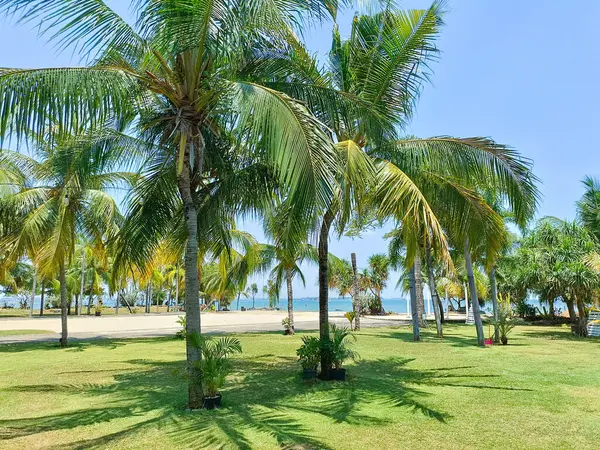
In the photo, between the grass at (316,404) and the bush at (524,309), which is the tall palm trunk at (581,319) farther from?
the bush at (524,309)

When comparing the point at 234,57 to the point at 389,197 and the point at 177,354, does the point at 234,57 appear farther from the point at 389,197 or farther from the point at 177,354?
the point at 177,354

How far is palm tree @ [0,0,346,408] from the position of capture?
199 inches

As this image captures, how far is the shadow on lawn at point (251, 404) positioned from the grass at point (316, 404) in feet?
0.07

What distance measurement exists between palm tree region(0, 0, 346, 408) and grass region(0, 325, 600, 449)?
127 centimetres

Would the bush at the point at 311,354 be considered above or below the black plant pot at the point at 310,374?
above

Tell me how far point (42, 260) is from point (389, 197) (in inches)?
449

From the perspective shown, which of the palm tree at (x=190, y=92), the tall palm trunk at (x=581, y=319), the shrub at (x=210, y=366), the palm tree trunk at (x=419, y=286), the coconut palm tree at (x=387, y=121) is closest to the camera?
the palm tree at (x=190, y=92)

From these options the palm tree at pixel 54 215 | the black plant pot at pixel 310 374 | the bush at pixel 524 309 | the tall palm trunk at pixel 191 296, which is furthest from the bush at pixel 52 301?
the tall palm trunk at pixel 191 296

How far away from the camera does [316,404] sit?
7230mm

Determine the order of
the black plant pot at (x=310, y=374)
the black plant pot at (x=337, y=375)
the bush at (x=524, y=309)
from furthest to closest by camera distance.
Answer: the bush at (x=524, y=309) → the black plant pot at (x=310, y=374) → the black plant pot at (x=337, y=375)

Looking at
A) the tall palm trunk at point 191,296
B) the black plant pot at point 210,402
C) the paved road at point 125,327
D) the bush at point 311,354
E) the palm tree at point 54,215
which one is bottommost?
the paved road at point 125,327

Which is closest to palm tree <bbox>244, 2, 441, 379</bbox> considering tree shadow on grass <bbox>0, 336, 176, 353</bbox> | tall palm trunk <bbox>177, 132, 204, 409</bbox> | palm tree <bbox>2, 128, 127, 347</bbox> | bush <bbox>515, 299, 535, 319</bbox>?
tall palm trunk <bbox>177, 132, 204, 409</bbox>

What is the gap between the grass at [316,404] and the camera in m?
5.54

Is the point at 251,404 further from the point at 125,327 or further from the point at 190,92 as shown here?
the point at 125,327
